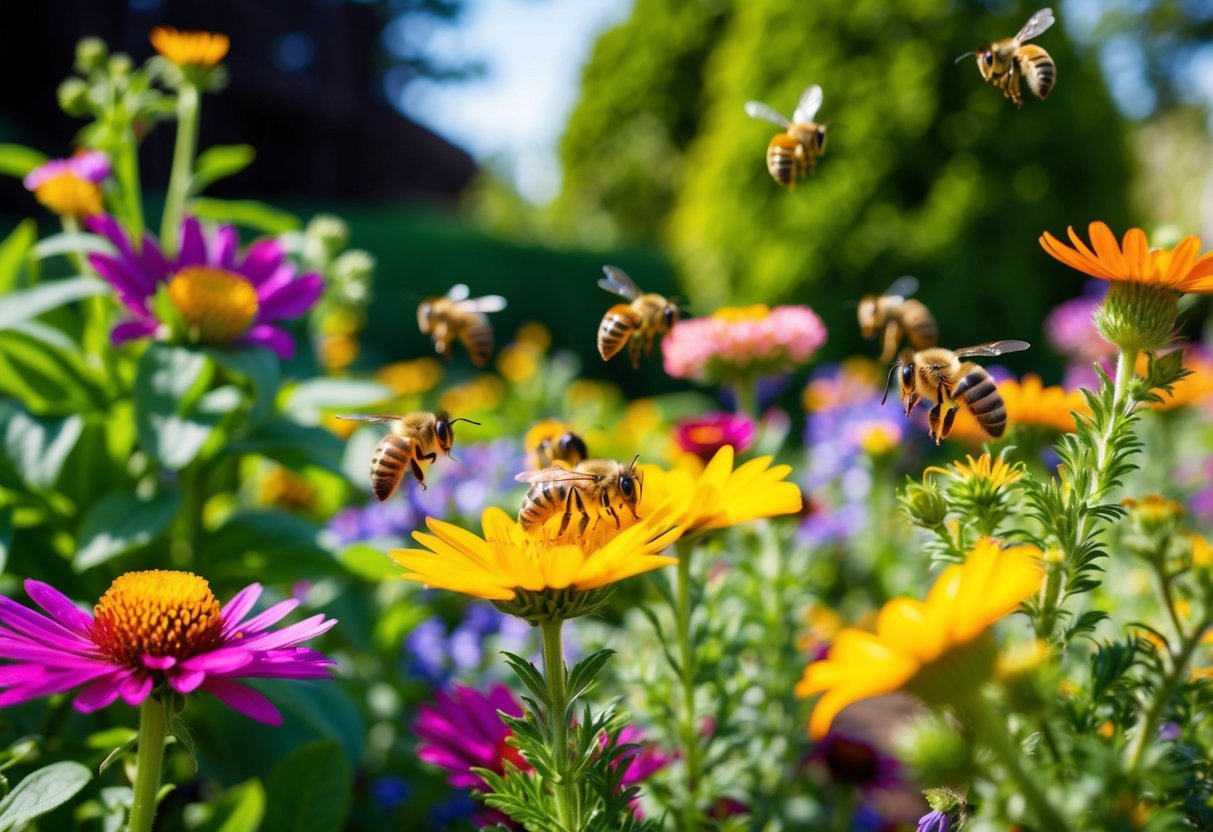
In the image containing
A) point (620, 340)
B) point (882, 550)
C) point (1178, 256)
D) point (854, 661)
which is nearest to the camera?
point (854, 661)

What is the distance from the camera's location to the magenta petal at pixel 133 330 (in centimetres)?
129

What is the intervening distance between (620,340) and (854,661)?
735 millimetres

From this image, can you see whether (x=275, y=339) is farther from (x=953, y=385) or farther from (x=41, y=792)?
(x=953, y=385)

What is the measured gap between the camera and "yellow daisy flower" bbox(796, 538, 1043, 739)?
54 centimetres

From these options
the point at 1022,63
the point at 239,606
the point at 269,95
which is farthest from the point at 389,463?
the point at 269,95

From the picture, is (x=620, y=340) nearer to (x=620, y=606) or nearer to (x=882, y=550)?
(x=620, y=606)

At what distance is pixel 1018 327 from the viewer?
176 inches

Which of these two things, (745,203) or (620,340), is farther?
(745,203)

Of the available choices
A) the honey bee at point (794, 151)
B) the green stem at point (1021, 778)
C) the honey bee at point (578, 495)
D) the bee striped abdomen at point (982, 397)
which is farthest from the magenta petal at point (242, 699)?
the honey bee at point (794, 151)

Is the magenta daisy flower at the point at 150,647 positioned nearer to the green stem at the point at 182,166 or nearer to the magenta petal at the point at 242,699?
the magenta petal at the point at 242,699

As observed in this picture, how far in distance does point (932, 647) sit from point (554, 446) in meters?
0.63

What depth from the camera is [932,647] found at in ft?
1.78

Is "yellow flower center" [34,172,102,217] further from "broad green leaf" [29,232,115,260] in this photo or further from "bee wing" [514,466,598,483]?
"bee wing" [514,466,598,483]

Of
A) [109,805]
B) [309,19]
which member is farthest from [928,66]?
[309,19]
